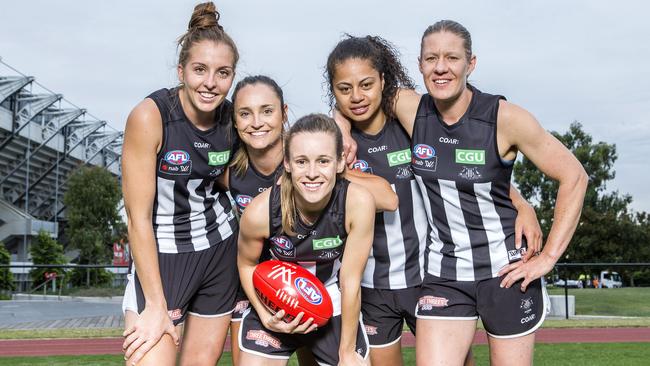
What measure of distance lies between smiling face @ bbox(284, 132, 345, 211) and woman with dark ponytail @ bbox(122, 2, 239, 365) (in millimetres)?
559

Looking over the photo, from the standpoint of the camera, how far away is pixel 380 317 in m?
4.27

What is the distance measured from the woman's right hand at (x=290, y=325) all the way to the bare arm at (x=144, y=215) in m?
0.57

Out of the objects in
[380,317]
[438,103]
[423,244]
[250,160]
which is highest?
[438,103]

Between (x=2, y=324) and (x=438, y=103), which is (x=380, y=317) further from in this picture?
(x=2, y=324)

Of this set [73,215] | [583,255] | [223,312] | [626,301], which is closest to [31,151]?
[73,215]

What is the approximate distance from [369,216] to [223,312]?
1.14 m

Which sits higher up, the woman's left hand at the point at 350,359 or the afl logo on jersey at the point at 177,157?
the afl logo on jersey at the point at 177,157

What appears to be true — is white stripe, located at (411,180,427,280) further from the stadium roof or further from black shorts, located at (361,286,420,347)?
the stadium roof

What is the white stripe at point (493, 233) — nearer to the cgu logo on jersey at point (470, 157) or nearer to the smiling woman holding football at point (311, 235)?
the cgu logo on jersey at point (470, 157)

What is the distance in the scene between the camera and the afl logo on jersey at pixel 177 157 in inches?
150

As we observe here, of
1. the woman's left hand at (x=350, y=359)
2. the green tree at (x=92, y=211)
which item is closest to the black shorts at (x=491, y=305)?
the woman's left hand at (x=350, y=359)

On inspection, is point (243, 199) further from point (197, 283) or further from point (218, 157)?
point (197, 283)

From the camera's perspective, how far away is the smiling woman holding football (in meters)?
3.61

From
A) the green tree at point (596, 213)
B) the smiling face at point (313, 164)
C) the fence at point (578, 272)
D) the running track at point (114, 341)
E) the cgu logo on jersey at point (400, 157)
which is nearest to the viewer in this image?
the smiling face at point (313, 164)
